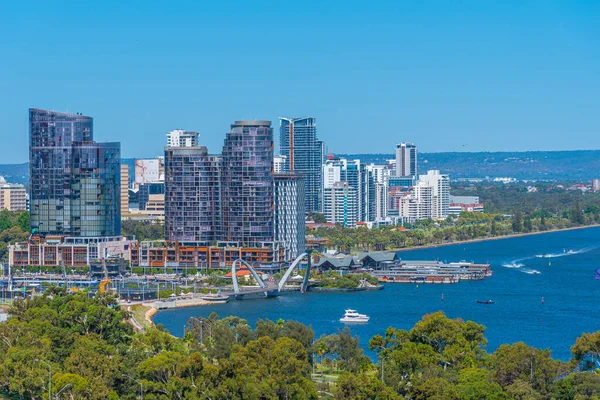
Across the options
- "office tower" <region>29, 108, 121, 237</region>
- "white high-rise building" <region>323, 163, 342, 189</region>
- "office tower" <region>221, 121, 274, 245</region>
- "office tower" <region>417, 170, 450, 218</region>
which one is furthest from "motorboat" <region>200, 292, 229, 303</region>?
"office tower" <region>417, 170, 450, 218</region>

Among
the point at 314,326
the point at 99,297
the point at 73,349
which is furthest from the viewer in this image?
the point at 314,326

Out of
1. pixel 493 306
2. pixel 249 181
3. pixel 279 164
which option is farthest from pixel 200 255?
pixel 279 164

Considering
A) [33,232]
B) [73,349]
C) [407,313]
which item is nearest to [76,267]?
[33,232]

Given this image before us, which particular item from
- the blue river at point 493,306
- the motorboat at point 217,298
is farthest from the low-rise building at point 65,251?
the blue river at point 493,306

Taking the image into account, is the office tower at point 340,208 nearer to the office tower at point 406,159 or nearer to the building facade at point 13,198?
the building facade at point 13,198

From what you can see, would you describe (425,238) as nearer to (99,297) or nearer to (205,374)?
(99,297)

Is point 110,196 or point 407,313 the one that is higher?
point 110,196
